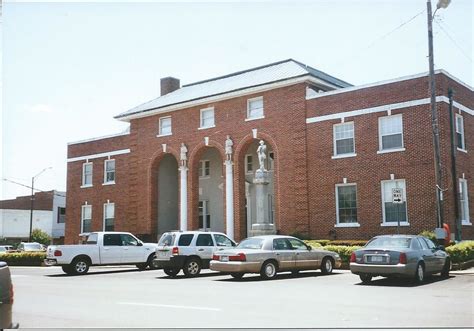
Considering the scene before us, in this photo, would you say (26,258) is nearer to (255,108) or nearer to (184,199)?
(184,199)

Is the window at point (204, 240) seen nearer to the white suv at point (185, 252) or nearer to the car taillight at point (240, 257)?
the white suv at point (185, 252)

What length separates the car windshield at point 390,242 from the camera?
1505cm

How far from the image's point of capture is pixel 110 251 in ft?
74.0

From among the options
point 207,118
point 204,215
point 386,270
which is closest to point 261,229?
point 207,118

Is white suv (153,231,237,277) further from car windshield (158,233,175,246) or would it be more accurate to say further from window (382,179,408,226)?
window (382,179,408,226)

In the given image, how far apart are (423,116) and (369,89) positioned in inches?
122

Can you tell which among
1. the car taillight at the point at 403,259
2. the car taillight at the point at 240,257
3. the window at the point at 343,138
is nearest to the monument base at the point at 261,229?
the window at the point at 343,138

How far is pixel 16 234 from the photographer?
7031 cm

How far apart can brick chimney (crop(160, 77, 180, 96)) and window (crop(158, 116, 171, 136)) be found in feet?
19.9

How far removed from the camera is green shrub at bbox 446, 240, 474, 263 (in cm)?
1902

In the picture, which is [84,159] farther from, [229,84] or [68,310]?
[68,310]

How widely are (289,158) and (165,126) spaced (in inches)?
401

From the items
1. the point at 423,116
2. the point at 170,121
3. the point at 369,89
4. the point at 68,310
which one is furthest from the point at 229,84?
the point at 68,310

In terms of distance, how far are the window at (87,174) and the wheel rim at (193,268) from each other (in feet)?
75.5
